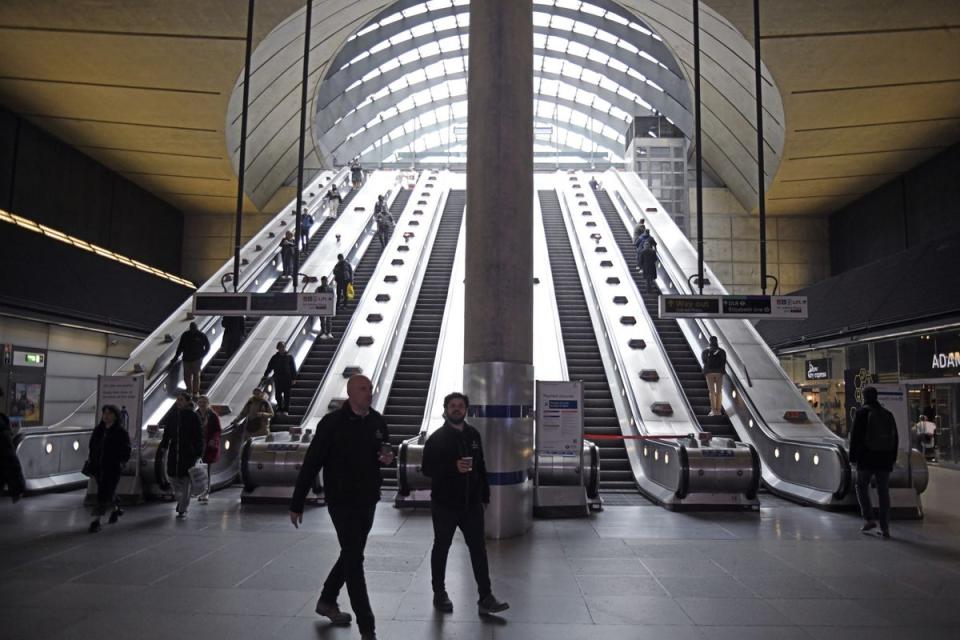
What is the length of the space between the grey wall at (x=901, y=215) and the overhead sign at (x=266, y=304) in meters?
16.8

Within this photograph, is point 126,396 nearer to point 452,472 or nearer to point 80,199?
point 452,472

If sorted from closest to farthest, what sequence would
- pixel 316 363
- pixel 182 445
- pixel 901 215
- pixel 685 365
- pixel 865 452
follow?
pixel 865 452, pixel 182 445, pixel 685 365, pixel 316 363, pixel 901 215

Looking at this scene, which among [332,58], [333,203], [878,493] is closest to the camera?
[878,493]

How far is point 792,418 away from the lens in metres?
12.5

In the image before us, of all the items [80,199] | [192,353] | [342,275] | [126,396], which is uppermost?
[80,199]

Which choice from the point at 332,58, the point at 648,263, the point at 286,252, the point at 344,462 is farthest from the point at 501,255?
the point at 332,58

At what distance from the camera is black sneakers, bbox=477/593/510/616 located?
202 inches

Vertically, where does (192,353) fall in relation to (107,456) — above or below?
above

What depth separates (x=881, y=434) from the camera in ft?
26.9

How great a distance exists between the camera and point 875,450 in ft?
26.9

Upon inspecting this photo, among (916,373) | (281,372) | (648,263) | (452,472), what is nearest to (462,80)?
(648,263)

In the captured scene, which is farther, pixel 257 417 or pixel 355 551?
pixel 257 417

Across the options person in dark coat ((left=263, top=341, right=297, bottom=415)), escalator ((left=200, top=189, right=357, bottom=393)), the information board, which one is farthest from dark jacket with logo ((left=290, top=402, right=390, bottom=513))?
escalator ((left=200, top=189, right=357, bottom=393))

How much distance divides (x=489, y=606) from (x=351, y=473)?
1429mm
